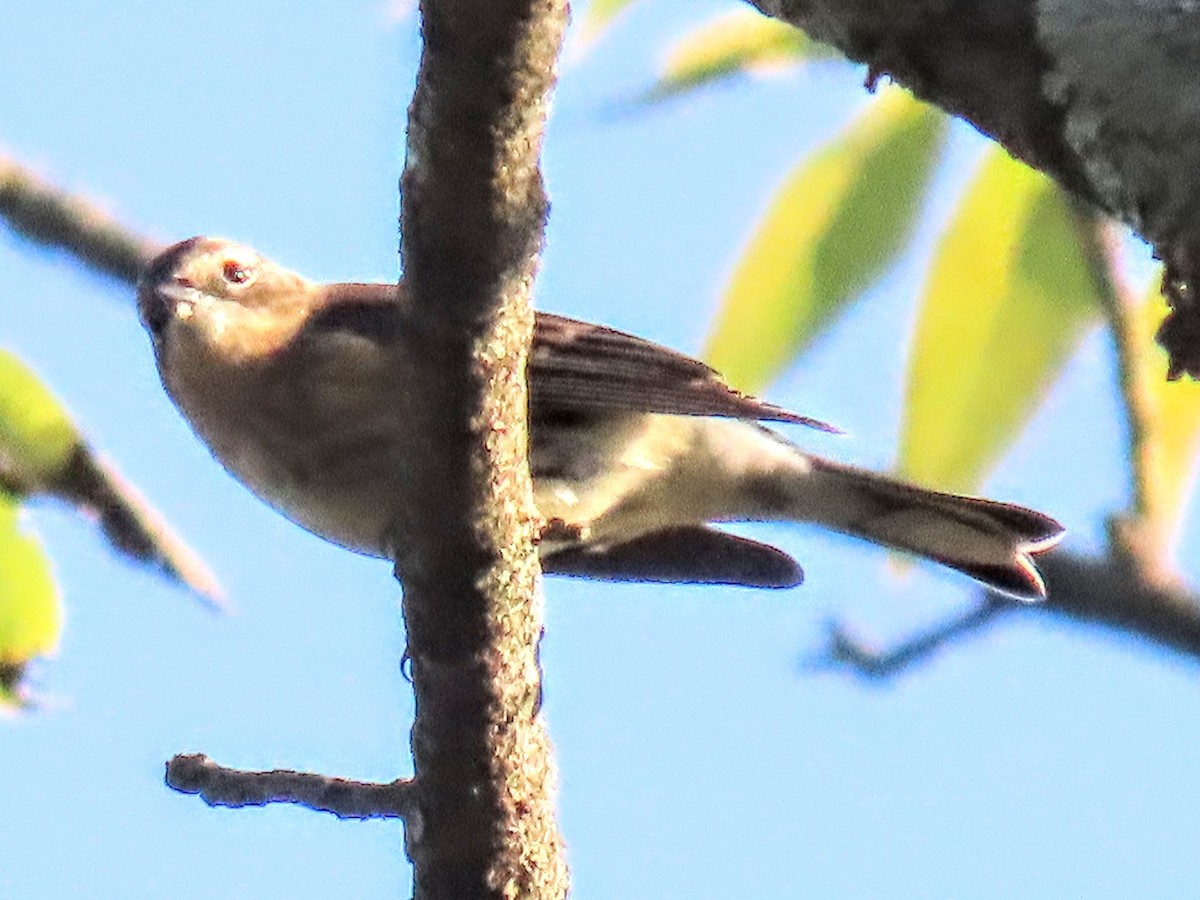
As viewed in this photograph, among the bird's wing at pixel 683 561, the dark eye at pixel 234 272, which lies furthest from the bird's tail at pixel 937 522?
the dark eye at pixel 234 272

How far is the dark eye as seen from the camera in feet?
16.5

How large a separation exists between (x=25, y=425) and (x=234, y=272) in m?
1.70

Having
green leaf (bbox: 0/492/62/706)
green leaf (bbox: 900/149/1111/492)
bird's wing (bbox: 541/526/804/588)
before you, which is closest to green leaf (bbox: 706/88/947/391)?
green leaf (bbox: 900/149/1111/492)

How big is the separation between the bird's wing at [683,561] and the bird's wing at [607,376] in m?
0.52

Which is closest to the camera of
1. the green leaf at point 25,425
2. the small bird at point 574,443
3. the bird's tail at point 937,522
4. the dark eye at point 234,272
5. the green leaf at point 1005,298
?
the green leaf at point 25,425

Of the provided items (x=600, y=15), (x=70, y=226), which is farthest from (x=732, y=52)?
(x=70, y=226)

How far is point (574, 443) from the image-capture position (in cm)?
454

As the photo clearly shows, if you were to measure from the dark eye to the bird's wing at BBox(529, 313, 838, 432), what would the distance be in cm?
100

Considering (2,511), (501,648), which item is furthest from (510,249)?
(2,511)

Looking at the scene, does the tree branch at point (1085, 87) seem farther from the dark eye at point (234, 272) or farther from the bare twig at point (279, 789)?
the dark eye at point (234, 272)

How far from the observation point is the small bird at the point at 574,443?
4.28m

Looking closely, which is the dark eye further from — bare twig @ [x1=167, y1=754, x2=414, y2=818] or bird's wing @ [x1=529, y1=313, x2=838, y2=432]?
bare twig @ [x1=167, y1=754, x2=414, y2=818]

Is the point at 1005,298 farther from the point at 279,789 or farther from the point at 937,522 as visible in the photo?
the point at 279,789

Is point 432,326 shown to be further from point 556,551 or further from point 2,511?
point 556,551
